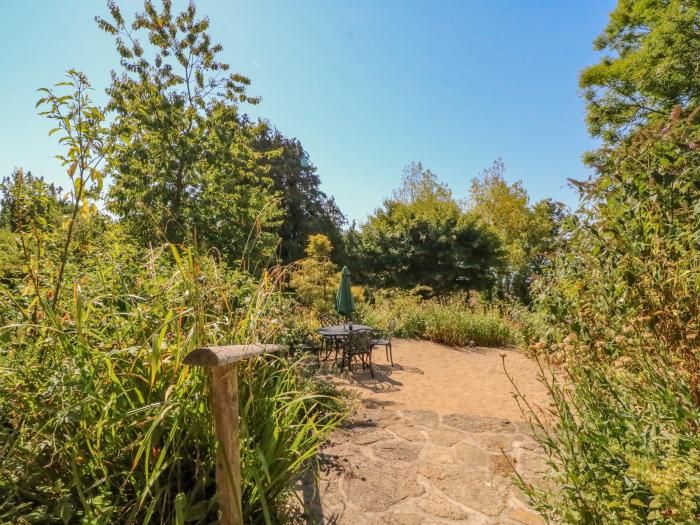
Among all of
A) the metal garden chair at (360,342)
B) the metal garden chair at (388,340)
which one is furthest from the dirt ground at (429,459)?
the metal garden chair at (388,340)

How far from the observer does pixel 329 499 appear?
242cm

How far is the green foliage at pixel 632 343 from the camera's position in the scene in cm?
139

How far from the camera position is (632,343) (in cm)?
184

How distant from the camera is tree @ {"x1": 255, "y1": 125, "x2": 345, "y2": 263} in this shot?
65.1 ft

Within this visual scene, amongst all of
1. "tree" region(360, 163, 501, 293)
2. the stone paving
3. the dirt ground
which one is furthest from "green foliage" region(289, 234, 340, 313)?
"tree" region(360, 163, 501, 293)

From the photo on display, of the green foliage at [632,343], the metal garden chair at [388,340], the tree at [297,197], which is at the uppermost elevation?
the tree at [297,197]

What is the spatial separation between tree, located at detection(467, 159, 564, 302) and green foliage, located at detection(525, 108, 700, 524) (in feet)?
44.0

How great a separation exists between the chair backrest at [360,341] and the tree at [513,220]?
11.3 meters

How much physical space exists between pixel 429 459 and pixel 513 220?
1858cm

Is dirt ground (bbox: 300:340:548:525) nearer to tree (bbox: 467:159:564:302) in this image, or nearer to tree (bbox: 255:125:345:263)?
tree (bbox: 467:159:564:302)

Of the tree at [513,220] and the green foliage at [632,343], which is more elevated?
the tree at [513,220]

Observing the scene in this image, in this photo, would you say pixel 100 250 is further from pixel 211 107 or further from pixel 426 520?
pixel 211 107

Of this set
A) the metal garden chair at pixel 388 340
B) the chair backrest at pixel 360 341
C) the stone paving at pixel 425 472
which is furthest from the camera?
the metal garden chair at pixel 388 340

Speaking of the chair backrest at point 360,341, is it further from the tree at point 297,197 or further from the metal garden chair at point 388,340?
the tree at point 297,197
